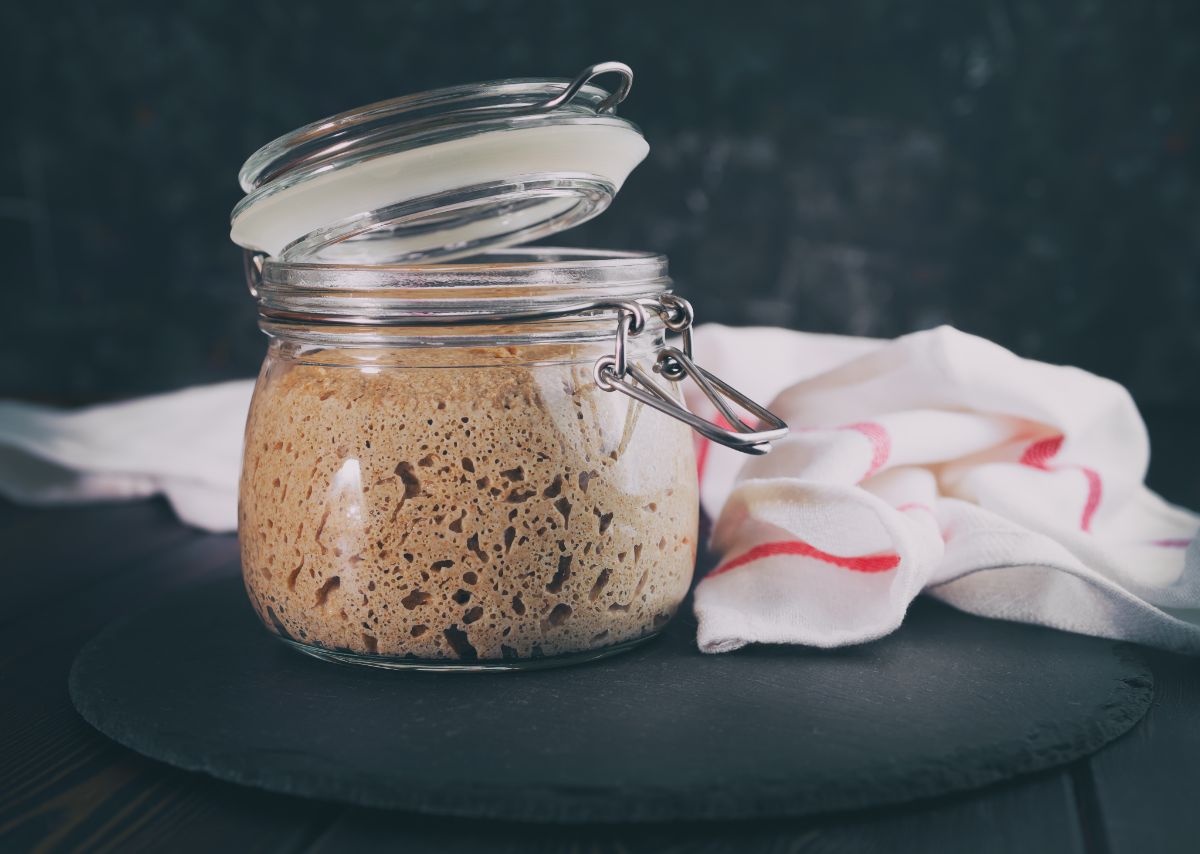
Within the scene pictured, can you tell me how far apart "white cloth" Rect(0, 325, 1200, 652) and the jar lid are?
24cm

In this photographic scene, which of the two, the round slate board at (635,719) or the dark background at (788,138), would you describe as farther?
the dark background at (788,138)

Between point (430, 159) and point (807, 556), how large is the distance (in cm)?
32

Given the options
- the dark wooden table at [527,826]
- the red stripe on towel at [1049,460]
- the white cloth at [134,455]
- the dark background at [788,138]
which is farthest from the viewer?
the dark background at [788,138]

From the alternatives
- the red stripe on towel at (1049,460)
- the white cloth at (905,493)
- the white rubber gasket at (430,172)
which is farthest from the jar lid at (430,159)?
the red stripe on towel at (1049,460)

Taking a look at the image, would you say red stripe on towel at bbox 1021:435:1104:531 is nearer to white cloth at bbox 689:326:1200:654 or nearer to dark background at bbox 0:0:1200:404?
white cloth at bbox 689:326:1200:654

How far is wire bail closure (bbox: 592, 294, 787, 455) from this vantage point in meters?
0.63

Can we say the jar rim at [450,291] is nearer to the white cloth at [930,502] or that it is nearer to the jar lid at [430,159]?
the jar lid at [430,159]

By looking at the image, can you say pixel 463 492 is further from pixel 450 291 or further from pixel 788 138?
pixel 788 138

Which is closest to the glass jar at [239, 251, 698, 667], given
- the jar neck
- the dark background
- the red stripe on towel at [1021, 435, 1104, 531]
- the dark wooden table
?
the jar neck

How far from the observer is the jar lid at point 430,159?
65 centimetres

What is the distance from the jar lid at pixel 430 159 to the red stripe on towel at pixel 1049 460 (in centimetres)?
A: 39

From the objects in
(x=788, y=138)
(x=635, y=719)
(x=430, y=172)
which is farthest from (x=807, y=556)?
(x=788, y=138)

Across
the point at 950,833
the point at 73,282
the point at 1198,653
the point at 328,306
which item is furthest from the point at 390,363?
the point at 73,282

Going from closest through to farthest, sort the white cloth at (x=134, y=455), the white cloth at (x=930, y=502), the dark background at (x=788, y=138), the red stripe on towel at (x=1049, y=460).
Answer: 1. the white cloth at (x=930, y=502)
2. the red stripe on towel at (x=1049, y=460)
3. the white cloth at (x=134, y=455)
4. the dark background at (x=788, y=138)
